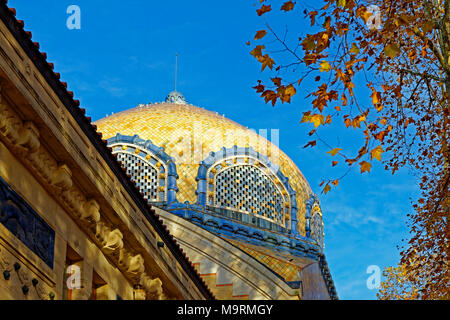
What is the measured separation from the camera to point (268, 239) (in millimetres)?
34281

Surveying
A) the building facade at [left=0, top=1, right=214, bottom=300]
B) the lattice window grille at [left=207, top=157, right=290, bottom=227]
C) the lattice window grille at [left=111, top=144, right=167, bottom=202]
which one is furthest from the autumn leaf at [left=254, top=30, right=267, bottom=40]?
the lattice window grille at [left=207, top=157, right=290, bottom=227]

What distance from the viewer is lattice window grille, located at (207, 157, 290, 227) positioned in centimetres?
3456

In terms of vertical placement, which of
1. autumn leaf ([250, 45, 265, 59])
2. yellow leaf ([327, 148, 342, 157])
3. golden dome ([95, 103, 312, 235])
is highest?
golden dome ([95, 103, 312, 235])

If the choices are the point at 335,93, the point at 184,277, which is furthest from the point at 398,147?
the point at 184,277

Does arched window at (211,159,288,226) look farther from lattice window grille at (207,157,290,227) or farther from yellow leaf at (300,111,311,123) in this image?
yellow leaf at (300,111,311,123)

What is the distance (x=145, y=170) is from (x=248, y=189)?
13.9 ft

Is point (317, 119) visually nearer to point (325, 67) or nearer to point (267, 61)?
point (325, 67)

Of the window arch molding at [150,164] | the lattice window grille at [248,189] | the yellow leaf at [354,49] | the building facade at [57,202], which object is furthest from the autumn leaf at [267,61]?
the lattice window grille at [248,189]

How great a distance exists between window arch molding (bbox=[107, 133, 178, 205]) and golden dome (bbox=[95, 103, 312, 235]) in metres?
0.40

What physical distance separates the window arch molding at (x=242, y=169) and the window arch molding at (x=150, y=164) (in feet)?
3.65

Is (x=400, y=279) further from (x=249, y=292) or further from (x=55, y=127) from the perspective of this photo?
(x=55, y=127)

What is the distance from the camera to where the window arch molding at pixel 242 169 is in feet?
112

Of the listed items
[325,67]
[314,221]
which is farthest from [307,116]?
[314,221]

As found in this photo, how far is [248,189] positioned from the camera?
35219 millimetres
